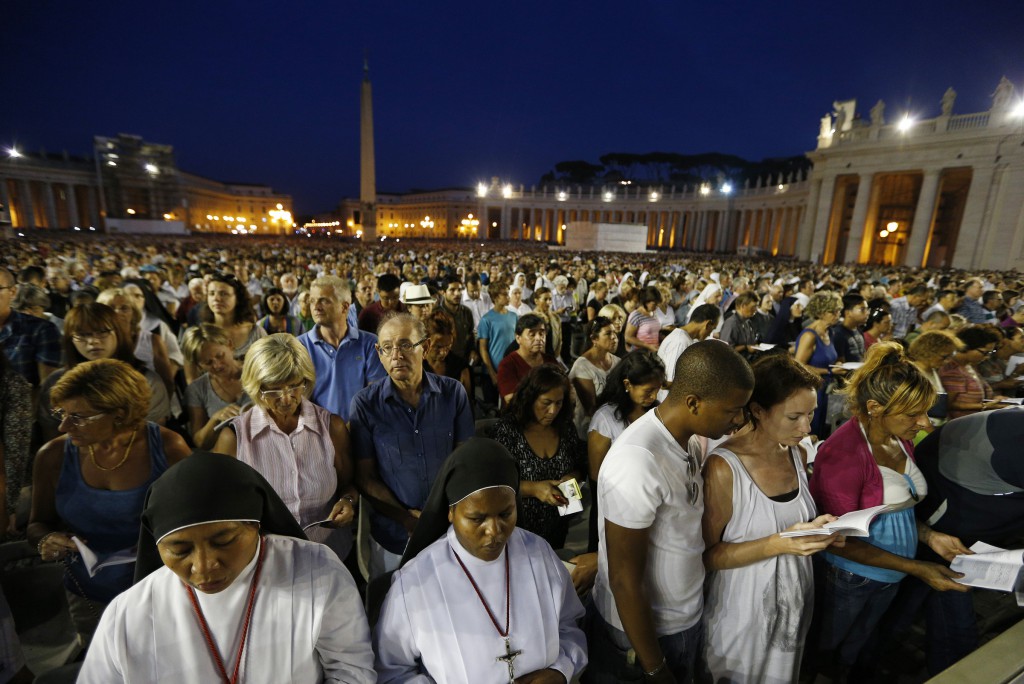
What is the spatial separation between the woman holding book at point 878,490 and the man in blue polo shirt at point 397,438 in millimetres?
2028

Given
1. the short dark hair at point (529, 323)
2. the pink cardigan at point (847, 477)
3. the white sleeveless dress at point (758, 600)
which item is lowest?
the white sleeveless dress at point (758, 600)

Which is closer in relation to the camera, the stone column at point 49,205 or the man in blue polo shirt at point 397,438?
the man in blue polo shirt at point 397,438

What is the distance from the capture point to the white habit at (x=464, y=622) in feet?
5.41

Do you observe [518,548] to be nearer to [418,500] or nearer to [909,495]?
[418,500]

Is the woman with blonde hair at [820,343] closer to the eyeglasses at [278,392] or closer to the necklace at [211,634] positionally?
the eyeglasses at [278,392]

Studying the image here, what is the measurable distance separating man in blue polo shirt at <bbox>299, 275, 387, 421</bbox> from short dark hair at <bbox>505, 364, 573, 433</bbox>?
→ 1.28 m

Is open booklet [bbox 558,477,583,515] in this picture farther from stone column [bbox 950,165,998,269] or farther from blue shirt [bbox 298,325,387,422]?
stone column [bbox 950,165,998,269]

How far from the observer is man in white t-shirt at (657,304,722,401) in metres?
4.66

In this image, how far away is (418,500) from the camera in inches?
105

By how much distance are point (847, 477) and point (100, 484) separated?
3.53 meters

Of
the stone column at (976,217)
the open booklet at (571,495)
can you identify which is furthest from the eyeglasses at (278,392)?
the stone column at (976,217)

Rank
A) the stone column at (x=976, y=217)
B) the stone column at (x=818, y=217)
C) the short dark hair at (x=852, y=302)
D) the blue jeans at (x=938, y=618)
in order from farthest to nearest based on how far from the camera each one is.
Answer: the stone column at (x=818, y=217) < the stone column at (x=976, y=217) < the short dark hair at (x=852, y=302) < the blue jeans at (x=938, y=618)

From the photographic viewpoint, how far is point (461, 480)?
166cm

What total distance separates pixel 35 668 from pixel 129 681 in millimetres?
2276
